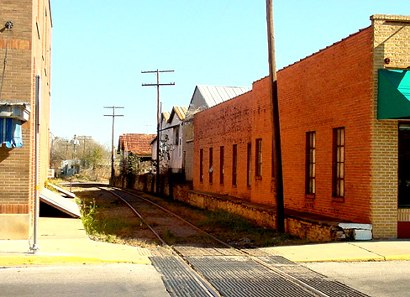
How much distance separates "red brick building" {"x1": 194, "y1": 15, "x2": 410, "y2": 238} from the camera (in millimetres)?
14812

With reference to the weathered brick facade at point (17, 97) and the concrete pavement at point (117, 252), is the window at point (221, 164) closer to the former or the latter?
the concrete pavement at point (117, 252)

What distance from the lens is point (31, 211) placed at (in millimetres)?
14820

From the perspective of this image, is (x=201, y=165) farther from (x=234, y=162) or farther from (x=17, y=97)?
(x=17, y=97)

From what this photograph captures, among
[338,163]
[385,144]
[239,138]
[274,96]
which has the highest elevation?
[274,96]

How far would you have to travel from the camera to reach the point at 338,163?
1714cm

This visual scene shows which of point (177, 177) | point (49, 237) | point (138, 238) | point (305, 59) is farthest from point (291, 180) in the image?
point (177, 177)

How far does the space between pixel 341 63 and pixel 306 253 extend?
597 centimetres

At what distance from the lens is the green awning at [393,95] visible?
46.4 ft

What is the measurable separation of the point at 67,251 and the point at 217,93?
42077 mm

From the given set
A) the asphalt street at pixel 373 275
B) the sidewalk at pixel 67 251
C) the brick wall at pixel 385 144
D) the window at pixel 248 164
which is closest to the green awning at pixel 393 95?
the brick wall at pixel 385 144

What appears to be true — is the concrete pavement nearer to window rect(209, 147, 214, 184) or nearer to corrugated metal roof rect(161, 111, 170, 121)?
window rect(209, 147, 214, 184)

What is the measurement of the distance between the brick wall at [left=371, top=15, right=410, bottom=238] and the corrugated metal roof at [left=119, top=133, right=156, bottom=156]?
70826 millimetres

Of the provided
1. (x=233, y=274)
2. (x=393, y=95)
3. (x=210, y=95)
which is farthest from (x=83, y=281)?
(x=210, y=95)

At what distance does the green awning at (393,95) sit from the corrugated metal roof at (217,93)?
36.4 metres
